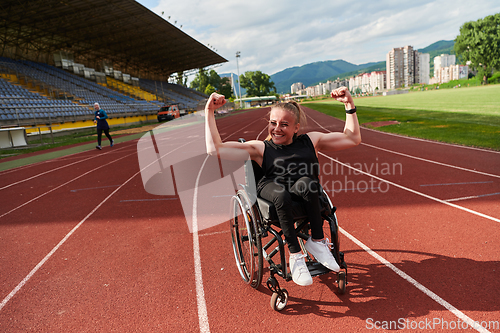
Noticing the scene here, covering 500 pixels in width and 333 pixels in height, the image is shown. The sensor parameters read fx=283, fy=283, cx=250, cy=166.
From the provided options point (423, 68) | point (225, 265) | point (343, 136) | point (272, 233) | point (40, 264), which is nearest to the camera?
point (272, 233)

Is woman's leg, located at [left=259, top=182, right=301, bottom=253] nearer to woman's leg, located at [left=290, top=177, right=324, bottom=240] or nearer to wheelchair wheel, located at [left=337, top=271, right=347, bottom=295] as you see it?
woman's leg, located at [left=290, top=177, right=324, bottom=240]

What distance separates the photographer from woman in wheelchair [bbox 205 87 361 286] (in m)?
2.13

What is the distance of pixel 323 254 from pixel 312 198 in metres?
0.45

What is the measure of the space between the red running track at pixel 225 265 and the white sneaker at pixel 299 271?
0.32 metres

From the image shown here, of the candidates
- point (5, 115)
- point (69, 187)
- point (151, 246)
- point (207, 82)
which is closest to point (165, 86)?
point (207, 82)

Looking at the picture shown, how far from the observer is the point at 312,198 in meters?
2.12

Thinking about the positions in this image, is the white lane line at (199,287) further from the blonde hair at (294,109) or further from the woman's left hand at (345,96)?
the woman's left hand at (345,96)

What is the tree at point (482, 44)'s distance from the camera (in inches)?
2360

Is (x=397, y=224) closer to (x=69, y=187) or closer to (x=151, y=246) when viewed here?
(x=151, y=246)

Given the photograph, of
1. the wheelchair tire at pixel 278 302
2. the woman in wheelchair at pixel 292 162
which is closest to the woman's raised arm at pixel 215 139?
the woman in wheelchair at pixel 292 162

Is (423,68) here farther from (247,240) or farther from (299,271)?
(299,271)

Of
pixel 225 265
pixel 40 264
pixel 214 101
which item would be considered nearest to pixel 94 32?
pixel 40 264

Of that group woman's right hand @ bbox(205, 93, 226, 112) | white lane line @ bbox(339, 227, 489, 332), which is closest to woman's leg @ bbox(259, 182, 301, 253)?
woman's right hand @ bbox(205, 93, 226, 112)

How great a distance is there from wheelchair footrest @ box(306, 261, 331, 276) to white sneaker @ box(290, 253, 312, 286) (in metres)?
0.08
